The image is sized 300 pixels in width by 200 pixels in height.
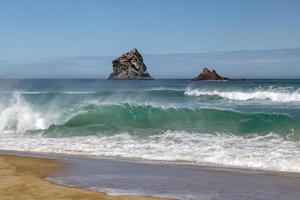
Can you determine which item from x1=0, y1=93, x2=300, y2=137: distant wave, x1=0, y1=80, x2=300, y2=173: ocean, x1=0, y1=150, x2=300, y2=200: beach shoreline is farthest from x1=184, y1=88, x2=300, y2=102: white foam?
x1=0, y1=150, x2=300, y2=200: beach shoreline

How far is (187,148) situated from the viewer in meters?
12.3

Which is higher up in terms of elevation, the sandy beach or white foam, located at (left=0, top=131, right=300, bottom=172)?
the sandy beach

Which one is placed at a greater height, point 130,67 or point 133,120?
point 130,67

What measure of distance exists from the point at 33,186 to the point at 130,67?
101332mm

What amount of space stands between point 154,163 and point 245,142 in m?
3.86

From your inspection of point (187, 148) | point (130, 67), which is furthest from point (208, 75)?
point (187, 148)

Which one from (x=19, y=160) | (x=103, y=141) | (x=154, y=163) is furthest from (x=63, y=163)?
(x=103, y=141)

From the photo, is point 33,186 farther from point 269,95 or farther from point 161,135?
point 269,95

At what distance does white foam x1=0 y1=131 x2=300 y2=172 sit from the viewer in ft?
34.5

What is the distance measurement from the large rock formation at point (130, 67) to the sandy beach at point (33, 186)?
97336mm

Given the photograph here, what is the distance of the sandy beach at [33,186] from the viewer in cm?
681

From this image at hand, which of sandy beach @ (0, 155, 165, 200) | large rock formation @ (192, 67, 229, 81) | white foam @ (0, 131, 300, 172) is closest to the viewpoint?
sandy beach @ (0, 155, 165, 200)

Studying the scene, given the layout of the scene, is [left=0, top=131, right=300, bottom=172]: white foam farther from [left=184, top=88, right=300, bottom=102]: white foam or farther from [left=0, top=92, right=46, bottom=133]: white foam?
[left=184, top=88, right=300, bottom=102]: white foam

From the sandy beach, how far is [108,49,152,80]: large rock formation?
97.3 m
